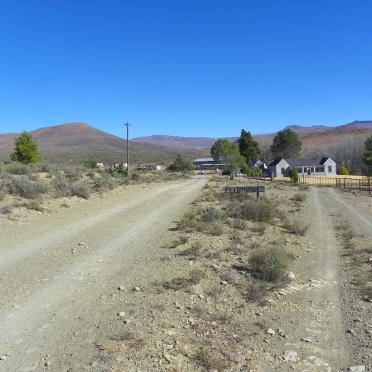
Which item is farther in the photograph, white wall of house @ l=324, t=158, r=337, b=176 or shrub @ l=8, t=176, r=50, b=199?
white wall of house @ l=324, t=158, r=337, b=176

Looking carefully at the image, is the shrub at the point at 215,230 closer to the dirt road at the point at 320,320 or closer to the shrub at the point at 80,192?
the dirt road at the point at 320,320

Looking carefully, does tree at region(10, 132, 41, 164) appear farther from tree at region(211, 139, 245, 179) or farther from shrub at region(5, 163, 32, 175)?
tree at region(211, 139, 245, 179)

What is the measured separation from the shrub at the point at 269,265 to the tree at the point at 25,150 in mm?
49243

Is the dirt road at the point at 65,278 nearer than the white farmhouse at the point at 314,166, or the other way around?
the dirt road at the point at 65,278

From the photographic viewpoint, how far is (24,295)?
26.8ft

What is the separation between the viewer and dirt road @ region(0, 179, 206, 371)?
6.18 metres

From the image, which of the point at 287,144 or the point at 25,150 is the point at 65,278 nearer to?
the point at 25,150

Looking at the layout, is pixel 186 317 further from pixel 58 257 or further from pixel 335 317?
pixel 58 257

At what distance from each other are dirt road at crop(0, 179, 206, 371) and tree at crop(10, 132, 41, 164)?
40554 mm

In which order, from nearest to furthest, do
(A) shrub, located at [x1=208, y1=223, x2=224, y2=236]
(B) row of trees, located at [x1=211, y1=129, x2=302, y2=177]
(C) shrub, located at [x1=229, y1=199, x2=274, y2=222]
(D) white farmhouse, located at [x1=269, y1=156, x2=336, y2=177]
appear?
(A) shrub, located at [x1=208, y1=223, x2=224, y2=236] < (C) shrub, located at [x1=229, y1=199, x2=274, y2=222] < (B) row of trees, located at [x1=211, y1=129, x2=302, y2=177] < (D) white farmhouse, located at [x1=269, y1=156, x2=336, y2=177]

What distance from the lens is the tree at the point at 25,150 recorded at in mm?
55906

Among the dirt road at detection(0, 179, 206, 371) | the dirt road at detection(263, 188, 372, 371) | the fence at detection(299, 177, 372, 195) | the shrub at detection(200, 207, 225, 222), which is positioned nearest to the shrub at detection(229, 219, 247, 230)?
the shrub at detection(200, 207, 225, 222)

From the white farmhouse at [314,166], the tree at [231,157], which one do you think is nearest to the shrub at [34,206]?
the tree at [231,157]

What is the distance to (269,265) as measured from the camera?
1029 cm
